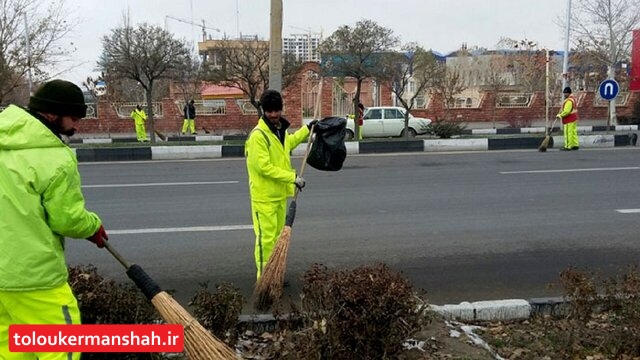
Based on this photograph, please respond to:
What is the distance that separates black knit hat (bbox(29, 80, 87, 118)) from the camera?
224 cm

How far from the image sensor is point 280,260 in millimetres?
3787

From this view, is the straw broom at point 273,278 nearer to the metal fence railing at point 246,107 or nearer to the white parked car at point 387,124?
the white parked car at point 387,124

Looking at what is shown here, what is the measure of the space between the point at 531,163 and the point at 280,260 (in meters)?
9.42

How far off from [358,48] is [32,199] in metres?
16.0

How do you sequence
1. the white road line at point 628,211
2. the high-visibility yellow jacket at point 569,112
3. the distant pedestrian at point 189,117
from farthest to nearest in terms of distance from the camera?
the distant pedestrian at point 189,117 < the high-visibility yellow jacket at point 569,112 < the white road line at point 628,211

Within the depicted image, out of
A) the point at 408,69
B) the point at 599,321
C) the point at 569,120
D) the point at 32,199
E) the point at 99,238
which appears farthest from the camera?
the point at 408,69

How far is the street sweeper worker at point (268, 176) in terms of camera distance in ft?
13.3

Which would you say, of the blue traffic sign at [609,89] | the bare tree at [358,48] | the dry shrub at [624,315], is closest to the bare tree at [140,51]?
the bare tree at [358,48]

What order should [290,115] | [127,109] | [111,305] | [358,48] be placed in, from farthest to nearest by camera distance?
[127,109] < [290,115] < [358,48] < [111,305]

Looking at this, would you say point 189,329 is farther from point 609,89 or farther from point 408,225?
point 609,89

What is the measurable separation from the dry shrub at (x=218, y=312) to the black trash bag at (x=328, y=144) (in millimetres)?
1551

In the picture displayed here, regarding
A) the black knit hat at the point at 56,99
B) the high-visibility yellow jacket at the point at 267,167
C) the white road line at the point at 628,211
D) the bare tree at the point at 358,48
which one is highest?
the bare tree at the point at 358,48

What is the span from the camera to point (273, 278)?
3812 millimetres

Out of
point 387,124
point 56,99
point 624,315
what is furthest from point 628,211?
point 387,124
